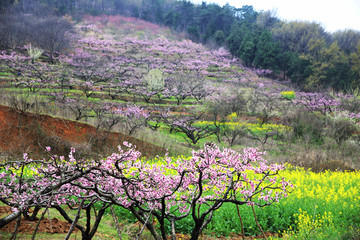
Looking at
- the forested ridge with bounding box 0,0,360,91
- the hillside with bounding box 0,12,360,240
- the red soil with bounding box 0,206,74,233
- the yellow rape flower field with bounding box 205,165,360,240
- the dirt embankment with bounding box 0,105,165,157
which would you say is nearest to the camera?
the hillside with bounding box 0,12,360,240

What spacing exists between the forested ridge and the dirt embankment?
36.9 metres

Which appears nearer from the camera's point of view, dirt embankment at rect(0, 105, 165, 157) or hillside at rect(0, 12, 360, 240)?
hillside at rect(0, 12, 360, 240)

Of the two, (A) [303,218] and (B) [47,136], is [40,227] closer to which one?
(A) [303,218]

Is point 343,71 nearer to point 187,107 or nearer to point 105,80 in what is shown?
point 187,107

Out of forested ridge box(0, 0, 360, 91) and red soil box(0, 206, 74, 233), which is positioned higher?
forested ridge box(0, 0, 360, 91)

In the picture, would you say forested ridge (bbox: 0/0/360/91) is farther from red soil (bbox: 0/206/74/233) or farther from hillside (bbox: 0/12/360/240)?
red soil (bbox: 0/206/74/233)

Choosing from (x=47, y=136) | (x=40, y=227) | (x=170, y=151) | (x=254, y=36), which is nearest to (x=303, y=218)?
(x=40, y=227)

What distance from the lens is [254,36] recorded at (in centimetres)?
6594

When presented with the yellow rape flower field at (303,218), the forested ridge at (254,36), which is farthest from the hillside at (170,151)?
the forested ridge at (254,36)

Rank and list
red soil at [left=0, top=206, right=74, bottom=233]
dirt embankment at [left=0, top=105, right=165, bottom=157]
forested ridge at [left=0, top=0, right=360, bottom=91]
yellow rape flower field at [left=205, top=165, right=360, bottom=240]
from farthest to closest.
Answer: forested ridge at [left=0, top=0, right=360, bottom=91] < dirt embankment at [left=0, top=105, right=165, bottom=157] < yellow rape flower field at [left=205, top=165, right=360, bottom=240] < red soil at [left=0, top=206, right=74, bottom=233]

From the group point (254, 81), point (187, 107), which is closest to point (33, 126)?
point (187, 107)

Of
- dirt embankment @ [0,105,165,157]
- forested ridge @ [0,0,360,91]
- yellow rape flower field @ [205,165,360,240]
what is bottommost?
dirt embankment @ [0,105,165,157]

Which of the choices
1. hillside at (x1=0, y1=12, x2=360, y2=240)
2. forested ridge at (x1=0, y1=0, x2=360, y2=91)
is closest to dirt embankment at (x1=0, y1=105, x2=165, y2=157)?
hillside at (x1=0, y1=12, x2=360, y2=240)

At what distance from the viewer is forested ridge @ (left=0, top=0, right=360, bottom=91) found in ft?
171
